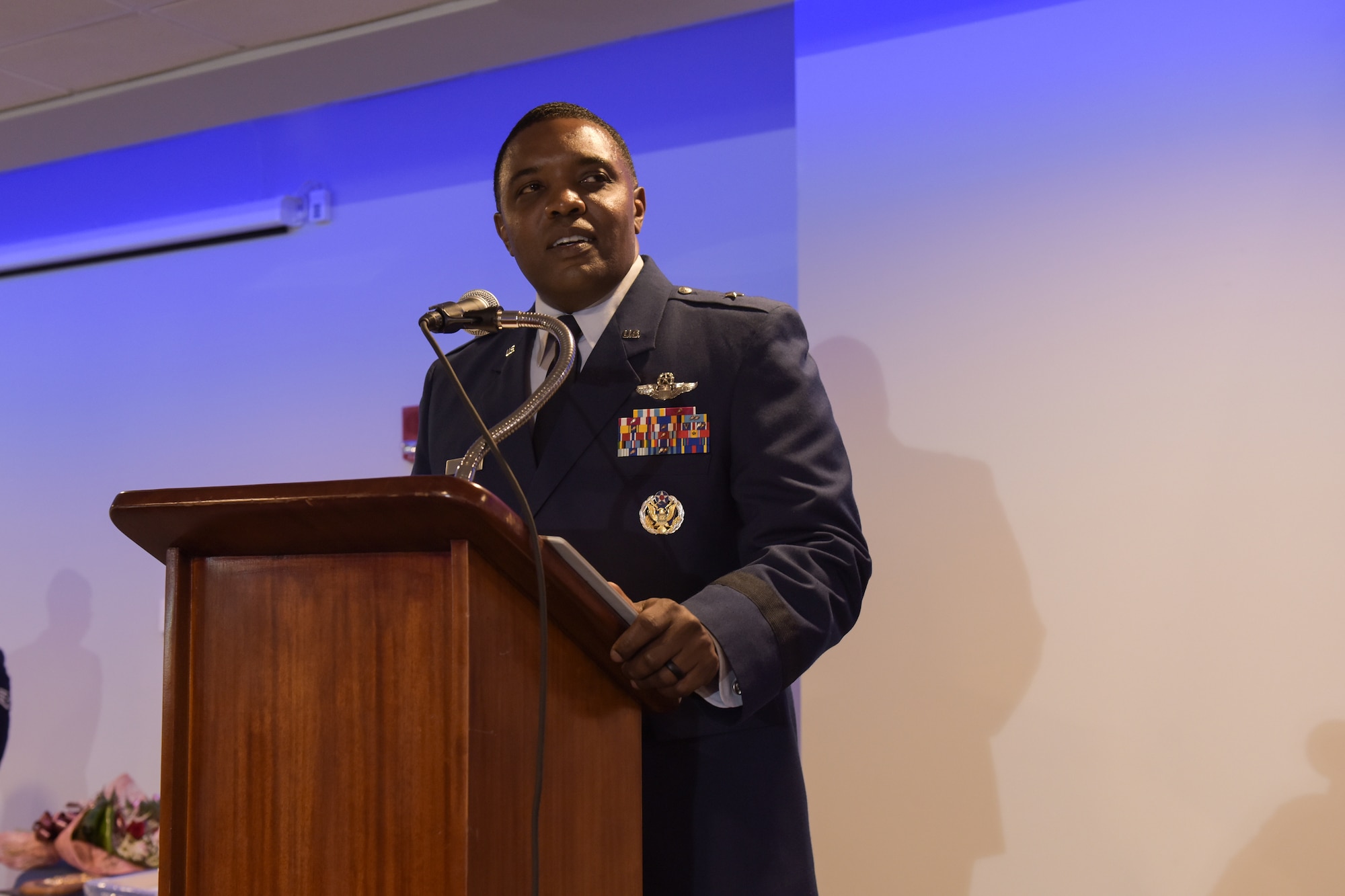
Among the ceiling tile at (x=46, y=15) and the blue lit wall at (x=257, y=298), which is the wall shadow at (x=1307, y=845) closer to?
the blue lit wall at (x=257, y=298)

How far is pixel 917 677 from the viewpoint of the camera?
8.32 ft

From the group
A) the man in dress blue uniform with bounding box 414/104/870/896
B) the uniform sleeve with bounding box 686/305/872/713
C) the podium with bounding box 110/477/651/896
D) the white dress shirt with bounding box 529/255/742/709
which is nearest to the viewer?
the podium with bounding box 110/477/651/896

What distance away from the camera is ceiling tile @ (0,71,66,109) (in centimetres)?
369

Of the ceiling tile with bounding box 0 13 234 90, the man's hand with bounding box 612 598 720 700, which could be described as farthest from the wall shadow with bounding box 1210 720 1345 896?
the ceiling tile with bounding box 0 13 234 90

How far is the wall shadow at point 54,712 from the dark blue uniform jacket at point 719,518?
130 inches

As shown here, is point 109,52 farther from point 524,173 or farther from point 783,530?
point 783,530

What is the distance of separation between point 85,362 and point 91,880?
1933 mm

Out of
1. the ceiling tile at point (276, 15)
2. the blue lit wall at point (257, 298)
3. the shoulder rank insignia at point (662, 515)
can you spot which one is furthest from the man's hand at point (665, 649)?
the ceiling tile at point (276, 15)

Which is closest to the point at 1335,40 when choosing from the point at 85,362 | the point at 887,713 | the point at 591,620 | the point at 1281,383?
the point at 1281,383

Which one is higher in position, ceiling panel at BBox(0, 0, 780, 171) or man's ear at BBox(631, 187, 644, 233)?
ceiling panel at BBox(0, 0, 780, 171)

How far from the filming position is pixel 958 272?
2.60m

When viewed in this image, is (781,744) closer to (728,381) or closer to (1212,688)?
(728,381)

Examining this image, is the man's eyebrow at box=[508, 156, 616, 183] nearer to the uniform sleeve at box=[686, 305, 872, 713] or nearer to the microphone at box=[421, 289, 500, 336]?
the uniform sleeve at box=[686, 305, 872, 713]

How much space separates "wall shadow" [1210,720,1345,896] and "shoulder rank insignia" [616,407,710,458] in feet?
4.76
